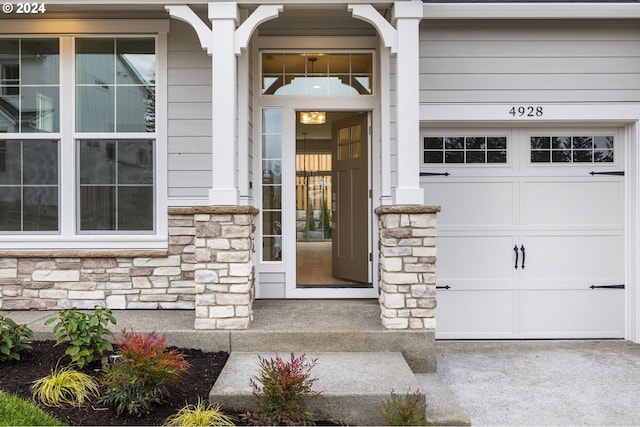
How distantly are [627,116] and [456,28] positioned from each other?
194 cm

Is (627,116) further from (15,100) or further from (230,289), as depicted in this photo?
(15,100)

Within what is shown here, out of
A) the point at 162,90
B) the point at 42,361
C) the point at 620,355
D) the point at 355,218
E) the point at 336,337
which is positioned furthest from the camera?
the point at 355,218

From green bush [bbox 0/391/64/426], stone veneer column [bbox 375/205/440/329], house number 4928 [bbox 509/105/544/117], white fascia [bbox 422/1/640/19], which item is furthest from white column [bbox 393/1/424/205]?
green bush [bbox 0/391/64/426]

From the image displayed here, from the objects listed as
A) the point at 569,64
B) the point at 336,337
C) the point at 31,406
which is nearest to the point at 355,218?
the point at 336,337

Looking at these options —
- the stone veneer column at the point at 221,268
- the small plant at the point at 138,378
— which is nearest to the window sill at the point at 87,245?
the stone veneer column at the point at 221,268

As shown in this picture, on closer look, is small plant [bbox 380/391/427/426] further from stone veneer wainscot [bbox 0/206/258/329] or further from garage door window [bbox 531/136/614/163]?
garage door window [bbox 531/136/614/163]

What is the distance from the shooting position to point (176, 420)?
262cm

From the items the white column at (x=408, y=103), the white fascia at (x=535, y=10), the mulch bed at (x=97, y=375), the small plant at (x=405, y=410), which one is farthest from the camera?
the white fascia at (x=535, y=10)

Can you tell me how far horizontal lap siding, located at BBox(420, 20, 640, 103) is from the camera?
4590mm

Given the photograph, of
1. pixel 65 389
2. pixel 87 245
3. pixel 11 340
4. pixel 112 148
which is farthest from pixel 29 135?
pixel 65 389

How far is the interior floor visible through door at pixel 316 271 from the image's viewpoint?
A: 490 cm

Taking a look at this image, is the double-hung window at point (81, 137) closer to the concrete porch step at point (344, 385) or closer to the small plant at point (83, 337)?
the small plant at point (83, 337)

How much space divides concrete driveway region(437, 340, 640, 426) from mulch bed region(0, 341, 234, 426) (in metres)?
1.85

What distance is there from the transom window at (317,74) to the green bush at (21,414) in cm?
342
